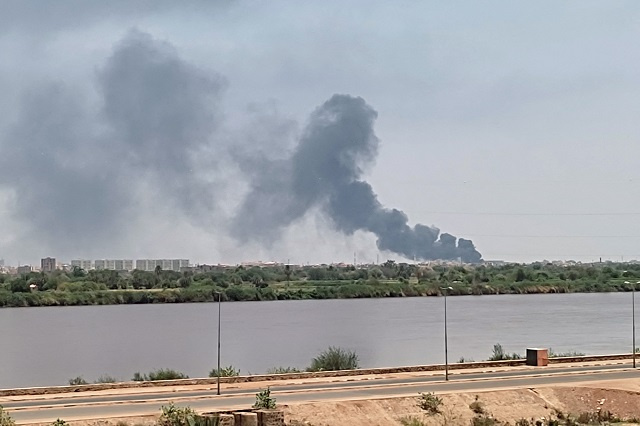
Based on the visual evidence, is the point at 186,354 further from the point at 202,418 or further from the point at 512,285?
the point at 512,285

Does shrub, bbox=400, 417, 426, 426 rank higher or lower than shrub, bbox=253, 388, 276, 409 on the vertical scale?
lower

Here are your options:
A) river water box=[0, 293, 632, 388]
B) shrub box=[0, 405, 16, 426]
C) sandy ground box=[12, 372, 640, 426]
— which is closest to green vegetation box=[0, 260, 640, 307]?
river water box=[0, 293, 632, 388]

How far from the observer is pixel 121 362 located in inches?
2383

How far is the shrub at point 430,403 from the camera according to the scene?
109ft

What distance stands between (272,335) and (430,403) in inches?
1769

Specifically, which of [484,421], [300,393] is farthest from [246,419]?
[484,421]

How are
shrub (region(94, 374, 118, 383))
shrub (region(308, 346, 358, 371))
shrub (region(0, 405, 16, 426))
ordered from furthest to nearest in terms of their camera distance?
shrub (region(308, 346, 358, 371))
shrub (region(94, 374, 118, 383))
shrub (region(0, 405, 16, 426))

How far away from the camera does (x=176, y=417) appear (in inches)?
1139

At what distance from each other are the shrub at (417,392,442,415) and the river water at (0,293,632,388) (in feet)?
69.2

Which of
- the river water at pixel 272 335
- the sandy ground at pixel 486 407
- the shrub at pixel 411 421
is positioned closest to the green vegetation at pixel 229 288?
the river water at pixel 272 335

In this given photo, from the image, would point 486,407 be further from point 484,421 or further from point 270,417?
point 270,417

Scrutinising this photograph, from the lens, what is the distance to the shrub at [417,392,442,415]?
109 ft

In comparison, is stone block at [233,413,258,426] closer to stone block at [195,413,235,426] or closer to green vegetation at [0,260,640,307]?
stone block at [195,413,235,426]

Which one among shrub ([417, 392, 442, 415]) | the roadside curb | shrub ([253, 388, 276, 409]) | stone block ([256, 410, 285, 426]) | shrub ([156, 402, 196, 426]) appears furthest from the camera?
the roadside curb
